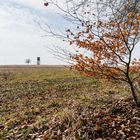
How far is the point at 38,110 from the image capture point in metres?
12.3

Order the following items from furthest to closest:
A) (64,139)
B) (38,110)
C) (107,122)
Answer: (38,110) < (107,122) < (64,139)

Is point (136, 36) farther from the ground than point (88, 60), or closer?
farther from the ground

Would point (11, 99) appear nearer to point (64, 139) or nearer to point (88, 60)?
point (88, 60)

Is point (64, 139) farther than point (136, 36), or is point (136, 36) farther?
point (136, 36)

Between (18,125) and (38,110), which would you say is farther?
(38,110)

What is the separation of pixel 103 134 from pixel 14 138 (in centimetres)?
235

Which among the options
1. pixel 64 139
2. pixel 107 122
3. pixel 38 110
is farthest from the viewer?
pixel 38 110

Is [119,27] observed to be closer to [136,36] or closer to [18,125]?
[136,36]

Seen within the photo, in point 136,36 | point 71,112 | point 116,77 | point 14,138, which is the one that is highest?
point 136,36

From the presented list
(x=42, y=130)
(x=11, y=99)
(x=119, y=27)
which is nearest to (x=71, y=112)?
(x=42, y=130)

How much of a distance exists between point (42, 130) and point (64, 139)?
47.8 inches

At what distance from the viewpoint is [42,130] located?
9.33m

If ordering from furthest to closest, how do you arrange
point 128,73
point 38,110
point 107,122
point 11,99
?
1. point 11,99
2. point 38,110
3. point 128,73
4. point 107,122

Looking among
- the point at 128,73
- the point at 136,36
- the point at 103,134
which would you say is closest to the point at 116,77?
the point at 128,73
